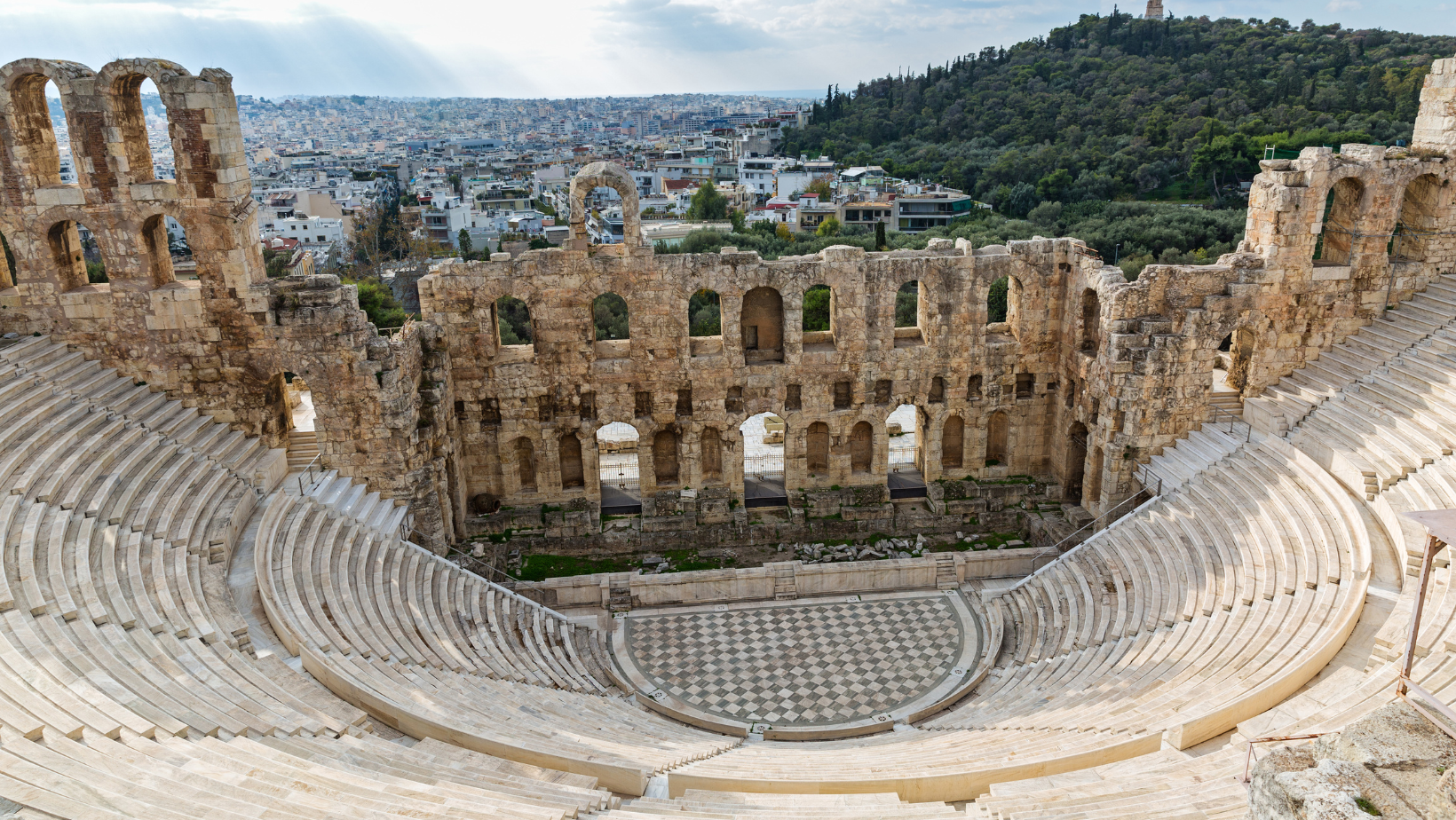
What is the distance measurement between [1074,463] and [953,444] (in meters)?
3.53

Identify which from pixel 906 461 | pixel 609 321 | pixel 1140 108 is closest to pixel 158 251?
pixel 906 461

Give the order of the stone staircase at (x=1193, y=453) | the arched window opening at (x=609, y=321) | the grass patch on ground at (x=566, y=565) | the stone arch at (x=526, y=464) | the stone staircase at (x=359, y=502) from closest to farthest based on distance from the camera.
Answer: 1. the stone staircase at (x=359, y=502)
2. the stone staircase at (x=1193, y=453)
3. the grass patch on ground at (x=566, y=565)
4. the stone arch at (x=526, y=464)
5. the arched window opening at (x=609, y=321)

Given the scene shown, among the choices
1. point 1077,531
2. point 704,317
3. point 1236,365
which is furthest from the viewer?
point 704,317

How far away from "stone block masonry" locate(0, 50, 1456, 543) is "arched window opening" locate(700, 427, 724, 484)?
0.37 ft

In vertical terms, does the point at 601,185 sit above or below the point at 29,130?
below

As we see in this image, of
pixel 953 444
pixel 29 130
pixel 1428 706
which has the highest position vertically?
pixel 29 130

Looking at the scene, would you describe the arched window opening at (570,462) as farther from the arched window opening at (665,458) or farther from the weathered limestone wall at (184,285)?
the weathered limestone wall at (184,285)

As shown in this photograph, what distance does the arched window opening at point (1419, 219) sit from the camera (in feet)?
80.6

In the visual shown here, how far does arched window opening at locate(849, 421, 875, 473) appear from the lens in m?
27.9

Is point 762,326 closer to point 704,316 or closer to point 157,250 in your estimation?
point 157,250

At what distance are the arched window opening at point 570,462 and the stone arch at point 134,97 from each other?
1193 centimetres

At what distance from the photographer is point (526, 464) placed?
89.3 feet

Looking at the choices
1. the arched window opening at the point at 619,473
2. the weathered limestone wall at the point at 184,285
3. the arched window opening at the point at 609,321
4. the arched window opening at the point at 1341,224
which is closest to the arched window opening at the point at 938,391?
the arched window opening at the point at 619,473

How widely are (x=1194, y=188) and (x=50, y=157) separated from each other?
65237mm
